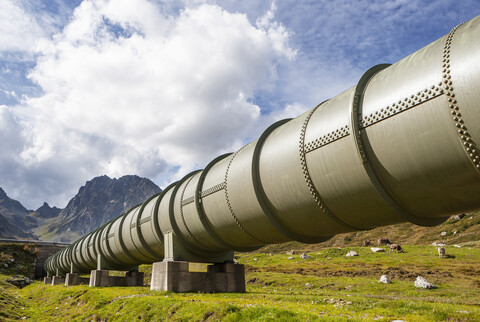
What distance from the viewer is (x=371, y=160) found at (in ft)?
21.2

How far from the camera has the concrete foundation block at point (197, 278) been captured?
1341cm

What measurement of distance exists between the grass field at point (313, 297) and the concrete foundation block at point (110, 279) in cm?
84

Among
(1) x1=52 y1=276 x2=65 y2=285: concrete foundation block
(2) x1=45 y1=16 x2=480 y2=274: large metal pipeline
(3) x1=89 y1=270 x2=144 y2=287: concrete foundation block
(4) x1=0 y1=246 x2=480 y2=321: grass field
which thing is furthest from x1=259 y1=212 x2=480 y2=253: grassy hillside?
(2) x1=45 y1=16 x2=480 y2=274: large metal pipeline

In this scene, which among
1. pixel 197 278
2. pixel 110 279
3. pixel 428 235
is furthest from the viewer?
pixel 428 235

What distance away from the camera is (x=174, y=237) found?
14.2 meters

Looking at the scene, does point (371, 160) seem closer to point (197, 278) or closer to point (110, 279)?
point (197, 278)

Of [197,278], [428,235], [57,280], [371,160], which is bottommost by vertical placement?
[197,278]

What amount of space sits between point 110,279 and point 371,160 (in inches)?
938

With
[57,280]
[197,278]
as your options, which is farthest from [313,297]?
[57,280]

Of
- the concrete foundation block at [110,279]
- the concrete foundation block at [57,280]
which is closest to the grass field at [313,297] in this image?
the concrete foundation block at [110,279]

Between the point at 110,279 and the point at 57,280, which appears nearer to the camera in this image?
the point at 110,279

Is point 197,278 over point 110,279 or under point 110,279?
under

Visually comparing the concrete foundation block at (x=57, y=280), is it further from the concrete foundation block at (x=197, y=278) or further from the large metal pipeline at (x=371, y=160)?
the large metal pipeline at (x=371, y=160)

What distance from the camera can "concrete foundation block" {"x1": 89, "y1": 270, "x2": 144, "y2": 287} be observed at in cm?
2465
